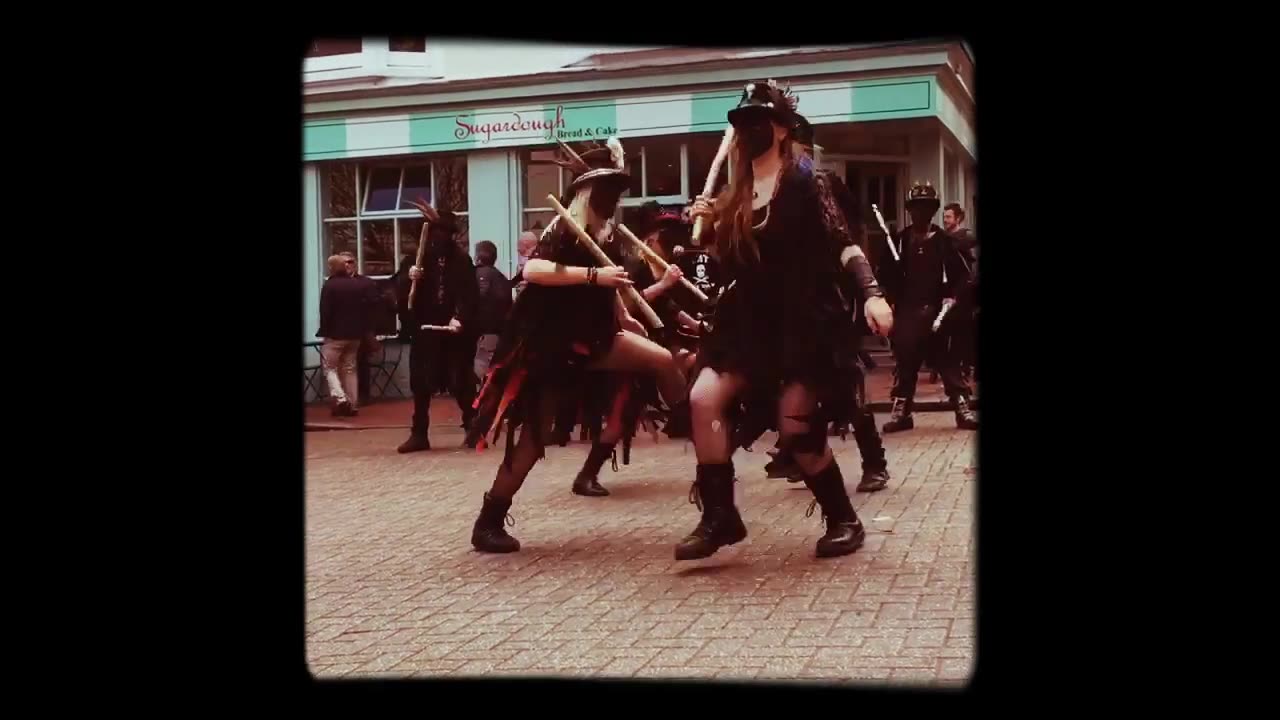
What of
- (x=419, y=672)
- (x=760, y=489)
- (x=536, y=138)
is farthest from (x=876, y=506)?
(x=536, y=138)

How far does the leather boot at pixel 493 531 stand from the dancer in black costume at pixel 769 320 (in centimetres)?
77

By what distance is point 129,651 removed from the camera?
3.71 metres

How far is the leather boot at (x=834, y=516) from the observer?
5562 millimetres

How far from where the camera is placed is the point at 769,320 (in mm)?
5473

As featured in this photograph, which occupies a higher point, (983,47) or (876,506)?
(983,47)

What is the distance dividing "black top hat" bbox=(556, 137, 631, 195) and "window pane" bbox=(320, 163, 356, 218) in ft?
31.1

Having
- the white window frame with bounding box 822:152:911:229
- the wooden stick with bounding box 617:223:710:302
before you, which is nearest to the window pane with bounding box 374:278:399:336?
the white window frame with bounding box 822:152:911:229

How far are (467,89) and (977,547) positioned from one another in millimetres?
11746

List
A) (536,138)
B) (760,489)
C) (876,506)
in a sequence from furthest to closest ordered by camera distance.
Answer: (536,138)
(760,489)
(876,506)

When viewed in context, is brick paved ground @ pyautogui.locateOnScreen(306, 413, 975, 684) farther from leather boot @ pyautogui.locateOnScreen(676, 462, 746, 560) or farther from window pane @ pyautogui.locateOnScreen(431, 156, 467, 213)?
window pane @ pyautogui.locateOnScreen(431, 156, 467, 213)

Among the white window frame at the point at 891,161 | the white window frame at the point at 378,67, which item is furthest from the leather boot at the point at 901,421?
the white window frame at the point at 378,67

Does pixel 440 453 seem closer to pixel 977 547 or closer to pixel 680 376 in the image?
pixel 680 376

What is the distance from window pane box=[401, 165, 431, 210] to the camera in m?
15.0

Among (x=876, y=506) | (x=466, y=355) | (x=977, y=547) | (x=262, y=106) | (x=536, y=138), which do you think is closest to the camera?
(x=977, y=547)
